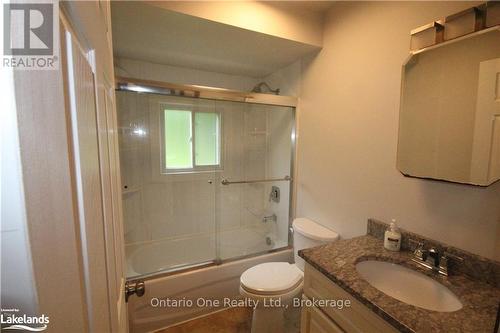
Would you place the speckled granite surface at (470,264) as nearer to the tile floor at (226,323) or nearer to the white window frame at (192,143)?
the tile floor at (226,323)

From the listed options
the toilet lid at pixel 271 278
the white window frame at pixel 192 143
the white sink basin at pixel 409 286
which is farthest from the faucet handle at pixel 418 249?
the white window frame at pixel 192 143

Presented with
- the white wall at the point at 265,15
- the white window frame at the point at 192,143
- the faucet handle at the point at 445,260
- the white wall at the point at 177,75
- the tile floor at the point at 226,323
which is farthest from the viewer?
the white window frame at the point at 192,143

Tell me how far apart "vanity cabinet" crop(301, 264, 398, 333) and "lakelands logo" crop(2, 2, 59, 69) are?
1.14m

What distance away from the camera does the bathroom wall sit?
1.07 metres

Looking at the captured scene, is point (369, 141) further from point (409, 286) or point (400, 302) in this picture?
point (400, 302)

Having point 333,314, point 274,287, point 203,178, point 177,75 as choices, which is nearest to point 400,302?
point 333,314

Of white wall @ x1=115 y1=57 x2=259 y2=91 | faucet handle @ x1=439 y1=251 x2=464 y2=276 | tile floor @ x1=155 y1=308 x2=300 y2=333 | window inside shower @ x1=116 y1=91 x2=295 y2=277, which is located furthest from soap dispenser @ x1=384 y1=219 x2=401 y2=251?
white wall @ x1=115 y1=57 x2=259 y2=91

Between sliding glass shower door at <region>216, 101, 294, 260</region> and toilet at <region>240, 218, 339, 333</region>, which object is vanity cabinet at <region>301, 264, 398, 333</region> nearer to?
toilet at <region>240, 218, 339, 333</region>

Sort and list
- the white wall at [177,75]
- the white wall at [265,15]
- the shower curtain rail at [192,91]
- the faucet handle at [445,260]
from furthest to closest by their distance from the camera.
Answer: the white wall at [177,75] → the shower curtain rail at [192,91] → the white wall at [265,15] → the faucet handle at [445,260]

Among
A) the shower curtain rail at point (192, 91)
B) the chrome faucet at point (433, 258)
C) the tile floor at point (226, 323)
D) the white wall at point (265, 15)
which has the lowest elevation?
the tile floor at point (226, 323)

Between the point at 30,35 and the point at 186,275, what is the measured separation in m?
1.91

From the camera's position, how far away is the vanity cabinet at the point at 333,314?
873mm

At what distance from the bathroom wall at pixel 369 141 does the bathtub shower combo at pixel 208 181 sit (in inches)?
16.0

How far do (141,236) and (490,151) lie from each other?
2.67 metres
